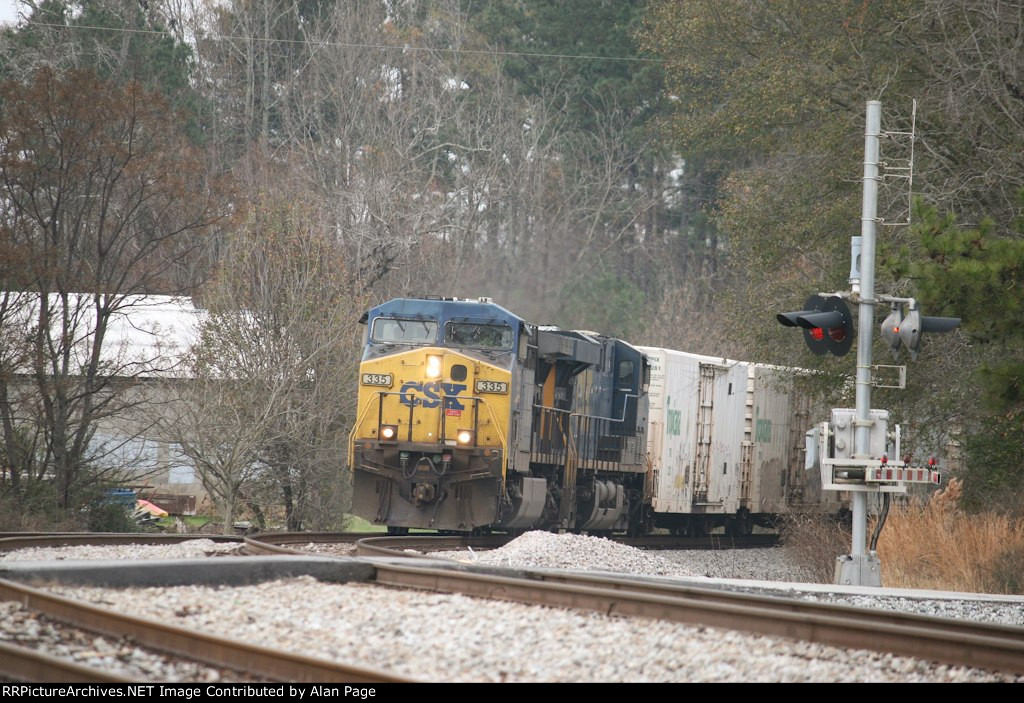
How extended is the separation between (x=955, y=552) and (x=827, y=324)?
3.46 meters

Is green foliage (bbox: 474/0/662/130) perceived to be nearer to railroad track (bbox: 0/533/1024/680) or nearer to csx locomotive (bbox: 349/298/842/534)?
csx locomotive (bbox: 349/298/842/534)

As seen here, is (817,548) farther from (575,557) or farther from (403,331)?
(403,331)

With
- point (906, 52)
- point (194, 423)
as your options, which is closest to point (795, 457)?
point (906, 52)

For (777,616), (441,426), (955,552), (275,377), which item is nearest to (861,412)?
(955,552)

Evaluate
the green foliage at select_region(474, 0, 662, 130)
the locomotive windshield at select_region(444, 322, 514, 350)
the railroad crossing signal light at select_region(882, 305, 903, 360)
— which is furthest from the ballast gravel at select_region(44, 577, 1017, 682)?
the green foliage at select_region(474, 0, 662, 130)

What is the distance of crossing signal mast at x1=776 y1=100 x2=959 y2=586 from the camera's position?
12.9m

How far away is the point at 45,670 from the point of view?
225 inches

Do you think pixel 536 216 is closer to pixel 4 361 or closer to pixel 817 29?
pixel 817 29

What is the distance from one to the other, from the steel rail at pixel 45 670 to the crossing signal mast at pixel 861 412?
29.2 feet

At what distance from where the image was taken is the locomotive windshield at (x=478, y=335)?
59.1ft

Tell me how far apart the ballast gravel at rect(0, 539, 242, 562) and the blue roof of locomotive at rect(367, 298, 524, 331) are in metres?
5.18

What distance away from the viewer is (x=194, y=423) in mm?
22016

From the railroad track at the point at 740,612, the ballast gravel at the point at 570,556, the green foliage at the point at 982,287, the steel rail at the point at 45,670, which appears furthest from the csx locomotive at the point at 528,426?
the steel rail at the point at 45,670

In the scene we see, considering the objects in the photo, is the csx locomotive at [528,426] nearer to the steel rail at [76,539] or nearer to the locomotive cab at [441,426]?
the locomotive cab at [441,426]
